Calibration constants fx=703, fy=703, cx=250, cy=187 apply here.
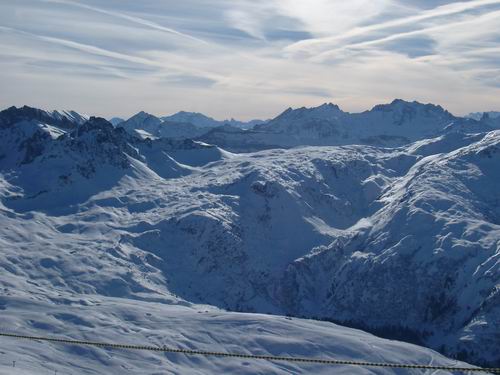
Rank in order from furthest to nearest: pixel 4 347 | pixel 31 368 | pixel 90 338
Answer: pixel 90 338 → pixel 4 347 → pixel 31 368

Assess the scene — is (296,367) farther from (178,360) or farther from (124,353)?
(124,353)

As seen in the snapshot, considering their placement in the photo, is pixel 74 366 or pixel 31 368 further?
pixel 74 366

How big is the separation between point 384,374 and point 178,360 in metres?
58.8

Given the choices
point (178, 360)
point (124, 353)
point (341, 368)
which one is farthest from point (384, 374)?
point (124, 353)

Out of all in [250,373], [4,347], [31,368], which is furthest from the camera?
[250,373]

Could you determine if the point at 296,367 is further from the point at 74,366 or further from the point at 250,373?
the point at 74,366

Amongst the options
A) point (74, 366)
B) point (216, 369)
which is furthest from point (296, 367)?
point (74, 366)

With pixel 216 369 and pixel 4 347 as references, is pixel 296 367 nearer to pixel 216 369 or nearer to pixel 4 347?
pixel 216 369

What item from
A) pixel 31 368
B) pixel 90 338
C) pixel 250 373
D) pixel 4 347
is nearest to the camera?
pixel 31 368

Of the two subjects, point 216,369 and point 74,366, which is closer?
point 74,366

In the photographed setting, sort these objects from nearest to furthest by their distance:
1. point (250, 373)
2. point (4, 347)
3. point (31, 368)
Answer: point (31, 368) < point (4, 347) < point (250, 373)

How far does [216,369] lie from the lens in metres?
187

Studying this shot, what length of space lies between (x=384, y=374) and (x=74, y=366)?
8659cm

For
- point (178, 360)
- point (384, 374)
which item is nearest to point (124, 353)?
point (178, 360)
